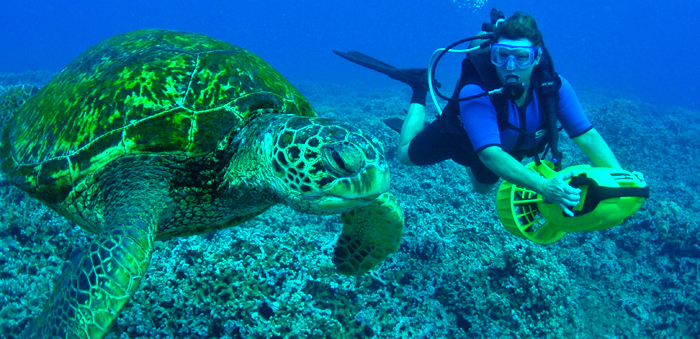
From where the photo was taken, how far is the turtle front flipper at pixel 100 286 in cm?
139

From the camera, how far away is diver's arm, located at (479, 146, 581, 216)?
2.14m

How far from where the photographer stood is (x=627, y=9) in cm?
9438

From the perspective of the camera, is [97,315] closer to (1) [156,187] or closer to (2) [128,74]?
(1) [156,187]

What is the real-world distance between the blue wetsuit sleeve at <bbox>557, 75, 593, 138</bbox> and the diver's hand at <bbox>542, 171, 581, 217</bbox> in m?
0.91

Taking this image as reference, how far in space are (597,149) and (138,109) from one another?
3.53 meters

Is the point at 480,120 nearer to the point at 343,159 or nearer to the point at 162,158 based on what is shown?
the point at 343,159

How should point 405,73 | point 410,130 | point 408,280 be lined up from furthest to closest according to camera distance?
point 405,73
point 410,130
point 408,280

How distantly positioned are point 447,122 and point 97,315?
9.56ft

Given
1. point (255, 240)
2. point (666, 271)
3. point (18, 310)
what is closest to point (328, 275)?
point (255, 240)

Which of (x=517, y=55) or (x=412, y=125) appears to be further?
(x=412, y=125)

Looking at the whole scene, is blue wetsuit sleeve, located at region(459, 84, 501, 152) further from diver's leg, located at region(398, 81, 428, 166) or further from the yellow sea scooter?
diver's leg, located at region(398, 81, 428, 166)

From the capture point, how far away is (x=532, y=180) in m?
2.37

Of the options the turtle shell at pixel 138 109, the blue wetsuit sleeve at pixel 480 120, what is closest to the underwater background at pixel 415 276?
the turtle shell at pixel 138 109

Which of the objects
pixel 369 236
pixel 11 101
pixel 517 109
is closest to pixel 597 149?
pixel 517 109
